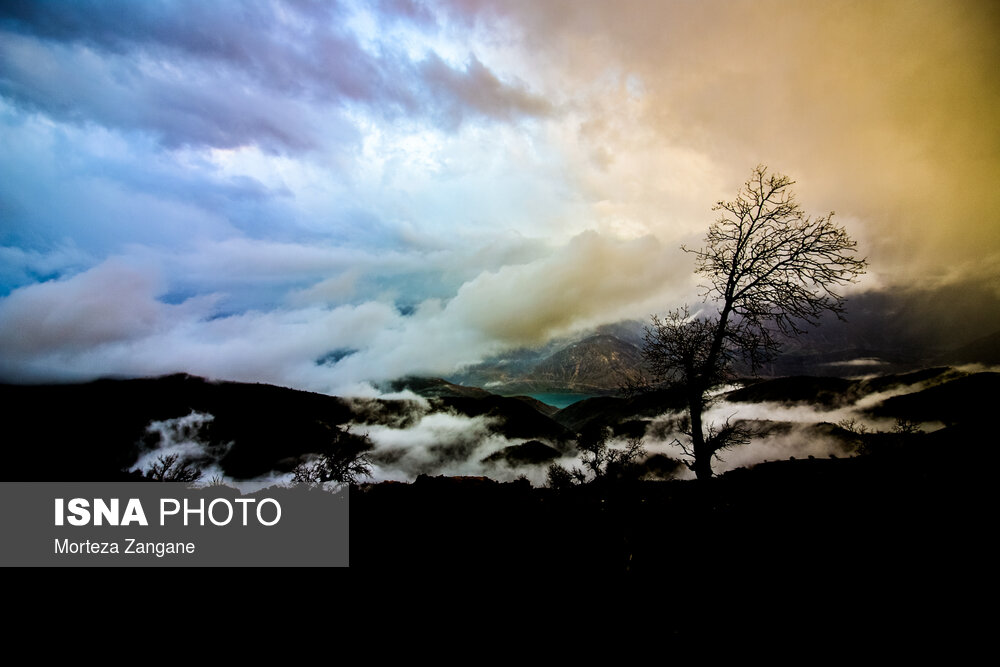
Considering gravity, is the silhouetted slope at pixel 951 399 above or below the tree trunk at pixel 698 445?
below

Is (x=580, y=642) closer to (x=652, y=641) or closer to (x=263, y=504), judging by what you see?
(x=652, y=641)

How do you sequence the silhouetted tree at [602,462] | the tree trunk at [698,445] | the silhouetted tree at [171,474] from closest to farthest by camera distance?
1. the silhouetted tree at [602,462]
2. the silhouetted tree at [171,474]
3. the tree trunk at [698,445]

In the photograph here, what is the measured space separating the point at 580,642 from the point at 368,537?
3735mm

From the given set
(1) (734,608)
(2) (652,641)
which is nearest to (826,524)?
(1) (734,608)
